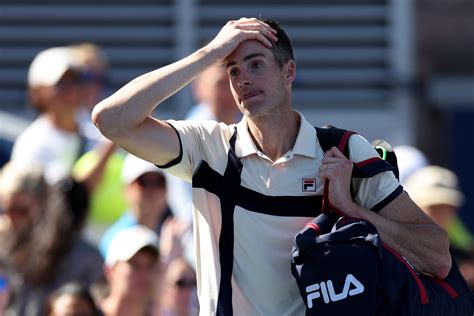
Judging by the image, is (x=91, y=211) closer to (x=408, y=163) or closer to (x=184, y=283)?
(x=184, y=283)

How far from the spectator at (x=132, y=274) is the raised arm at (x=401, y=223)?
2.03m

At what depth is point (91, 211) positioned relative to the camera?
24.5 ft

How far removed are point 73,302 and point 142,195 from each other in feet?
3.04

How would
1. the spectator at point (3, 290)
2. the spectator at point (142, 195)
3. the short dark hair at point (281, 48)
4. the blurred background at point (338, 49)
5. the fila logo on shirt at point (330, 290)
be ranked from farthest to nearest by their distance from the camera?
the blurred background at point (338, 49)
the spectator at point (142, 195)
the spectator at point (3, 290)
the short dark hair at point (281, 48)
the fila logo on shirt at point (330, 290)

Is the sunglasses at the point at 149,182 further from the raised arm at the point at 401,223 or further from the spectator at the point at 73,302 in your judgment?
the raised arm at the point at 401,223

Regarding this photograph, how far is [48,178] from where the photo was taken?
7.26 meters

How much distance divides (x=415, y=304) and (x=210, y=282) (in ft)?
2.30

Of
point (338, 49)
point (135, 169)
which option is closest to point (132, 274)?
point (135, 169)

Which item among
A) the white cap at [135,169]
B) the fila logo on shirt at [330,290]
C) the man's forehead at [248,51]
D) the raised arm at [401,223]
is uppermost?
the man's forehead at [248,51]

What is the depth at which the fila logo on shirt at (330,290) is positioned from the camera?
479cm

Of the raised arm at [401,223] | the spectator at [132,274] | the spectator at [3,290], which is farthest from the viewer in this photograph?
the spectator at [132,274]

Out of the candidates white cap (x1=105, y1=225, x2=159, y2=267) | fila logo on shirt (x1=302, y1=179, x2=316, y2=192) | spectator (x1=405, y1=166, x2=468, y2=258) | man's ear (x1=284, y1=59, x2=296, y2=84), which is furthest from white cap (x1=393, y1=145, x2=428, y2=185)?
fila logo on shirt (x1=302, y1=179, x2=316, y2=192)

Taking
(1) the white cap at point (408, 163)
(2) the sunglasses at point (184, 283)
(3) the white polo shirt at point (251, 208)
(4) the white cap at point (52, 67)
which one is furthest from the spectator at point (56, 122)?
(3) the white polo shirt at point (251, 208)

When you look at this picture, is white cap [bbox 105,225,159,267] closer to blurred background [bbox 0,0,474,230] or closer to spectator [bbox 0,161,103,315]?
spectator [bbox 0,161,103,315]
